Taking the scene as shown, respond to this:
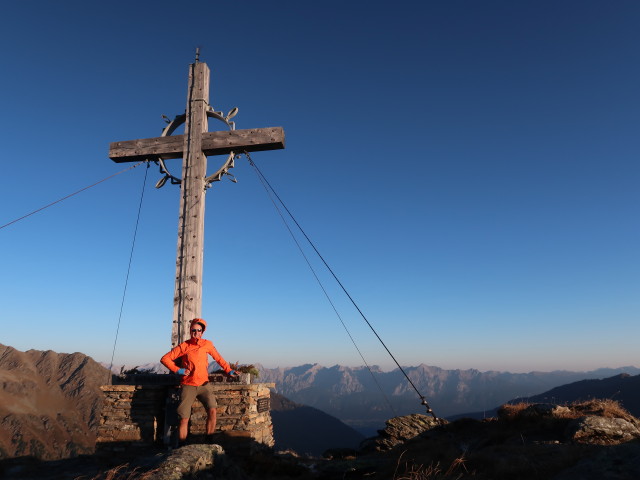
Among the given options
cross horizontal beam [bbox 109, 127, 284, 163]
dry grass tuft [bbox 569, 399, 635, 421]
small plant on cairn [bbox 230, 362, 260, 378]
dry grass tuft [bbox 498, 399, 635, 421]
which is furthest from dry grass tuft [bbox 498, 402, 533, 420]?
cross horizontal beam [bbox 109, 127, 284, 163]

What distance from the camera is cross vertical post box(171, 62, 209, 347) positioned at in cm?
948

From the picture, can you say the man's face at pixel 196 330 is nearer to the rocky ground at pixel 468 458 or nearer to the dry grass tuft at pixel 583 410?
the rocky ground at pixel 468 458

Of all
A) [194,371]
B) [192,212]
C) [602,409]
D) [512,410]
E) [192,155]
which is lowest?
[512,410]

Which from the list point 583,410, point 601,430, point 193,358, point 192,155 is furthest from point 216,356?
point 583,410

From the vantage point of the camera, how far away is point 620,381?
191 m

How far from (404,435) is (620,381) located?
8938 inches

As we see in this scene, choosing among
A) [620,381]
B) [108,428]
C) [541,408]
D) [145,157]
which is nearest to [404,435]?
[541,408]

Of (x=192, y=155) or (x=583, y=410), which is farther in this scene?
(x=192, y=155)

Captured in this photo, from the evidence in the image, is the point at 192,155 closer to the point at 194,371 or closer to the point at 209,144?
the point at 209,144

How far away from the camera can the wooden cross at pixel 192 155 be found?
377 inches

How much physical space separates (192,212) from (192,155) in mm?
1526

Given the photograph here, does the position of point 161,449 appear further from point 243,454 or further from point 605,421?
point 605,421

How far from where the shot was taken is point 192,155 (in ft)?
34.5

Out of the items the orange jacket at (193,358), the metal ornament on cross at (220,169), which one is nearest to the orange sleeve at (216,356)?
the orange jacket at (193,358)
